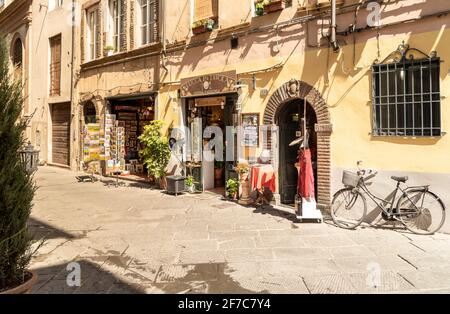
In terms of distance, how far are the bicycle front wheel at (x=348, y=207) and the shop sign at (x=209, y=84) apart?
13.3 ft

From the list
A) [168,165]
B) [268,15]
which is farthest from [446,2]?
[168,165]

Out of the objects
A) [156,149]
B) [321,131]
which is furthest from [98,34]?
[321,131]

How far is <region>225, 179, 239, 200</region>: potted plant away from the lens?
962 centimetres

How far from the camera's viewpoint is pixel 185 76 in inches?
433

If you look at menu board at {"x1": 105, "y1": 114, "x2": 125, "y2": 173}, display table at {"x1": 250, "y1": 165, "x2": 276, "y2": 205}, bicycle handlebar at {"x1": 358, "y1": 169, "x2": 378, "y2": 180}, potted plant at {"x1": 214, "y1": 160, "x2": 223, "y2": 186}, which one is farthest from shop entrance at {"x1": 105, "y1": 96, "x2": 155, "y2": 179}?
bicycle handlebar at {"x1": 358, "y1": 169, "x2": 378, "y2": 180}

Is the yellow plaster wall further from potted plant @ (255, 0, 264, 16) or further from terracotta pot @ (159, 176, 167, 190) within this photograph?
terracotta pot @ (159, 176, 167, 190)

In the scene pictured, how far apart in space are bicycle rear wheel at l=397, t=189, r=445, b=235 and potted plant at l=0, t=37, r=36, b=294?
19.6ft

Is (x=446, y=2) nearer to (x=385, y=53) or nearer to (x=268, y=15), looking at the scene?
(x=385, y=53)

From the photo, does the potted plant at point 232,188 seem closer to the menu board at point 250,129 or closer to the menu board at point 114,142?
the menu board at point 250,129

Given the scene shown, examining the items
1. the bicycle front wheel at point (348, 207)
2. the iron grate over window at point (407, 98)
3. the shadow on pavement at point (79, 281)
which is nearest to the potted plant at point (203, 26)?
the iron grate over window at point (407, 98)

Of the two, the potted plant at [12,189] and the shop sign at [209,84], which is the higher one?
the shop sign at [209,84]

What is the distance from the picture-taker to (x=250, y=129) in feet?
30.4

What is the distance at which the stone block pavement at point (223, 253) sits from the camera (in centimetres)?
438

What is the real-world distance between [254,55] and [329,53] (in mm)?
2106
